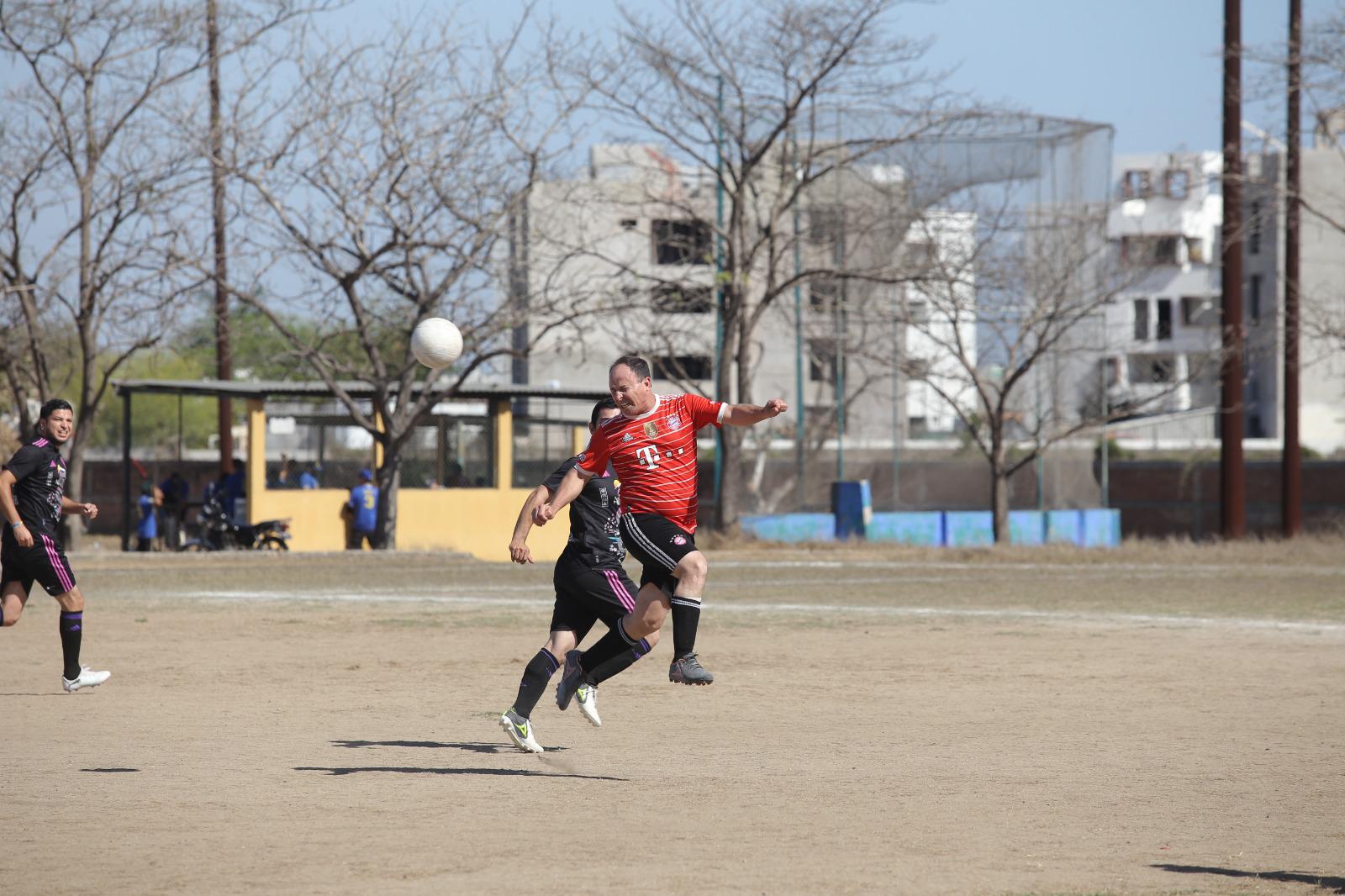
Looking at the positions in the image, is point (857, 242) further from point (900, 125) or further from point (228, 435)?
point (228, 435)

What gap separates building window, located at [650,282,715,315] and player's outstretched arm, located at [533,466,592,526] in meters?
23.2

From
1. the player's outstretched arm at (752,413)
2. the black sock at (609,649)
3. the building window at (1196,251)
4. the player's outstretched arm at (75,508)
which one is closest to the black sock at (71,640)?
the player's outstretched arm at (75,508)

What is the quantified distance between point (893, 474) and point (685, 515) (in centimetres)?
2772

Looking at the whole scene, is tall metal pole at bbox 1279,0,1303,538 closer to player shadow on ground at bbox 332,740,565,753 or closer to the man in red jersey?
the man in red jersey

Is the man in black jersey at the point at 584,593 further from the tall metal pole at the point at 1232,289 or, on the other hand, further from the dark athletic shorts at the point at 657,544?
the tall metal pole at the point at 1232,289

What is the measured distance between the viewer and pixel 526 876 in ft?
18.6

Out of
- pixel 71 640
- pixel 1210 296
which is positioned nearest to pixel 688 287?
pixel 71 640

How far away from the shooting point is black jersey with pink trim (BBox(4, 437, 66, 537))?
11.0 metres

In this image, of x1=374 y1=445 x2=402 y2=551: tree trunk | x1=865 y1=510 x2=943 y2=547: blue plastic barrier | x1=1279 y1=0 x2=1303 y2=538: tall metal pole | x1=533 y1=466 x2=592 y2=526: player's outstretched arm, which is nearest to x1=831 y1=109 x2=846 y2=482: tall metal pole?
x1=865 y1=510 x2=943 y2=547: blue plastic barrier

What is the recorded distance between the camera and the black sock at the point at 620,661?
334 inches

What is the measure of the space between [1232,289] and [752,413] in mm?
24507

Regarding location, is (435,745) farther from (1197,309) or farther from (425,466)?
(1197,309)

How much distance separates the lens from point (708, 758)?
8.45 metres

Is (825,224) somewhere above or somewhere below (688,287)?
above
